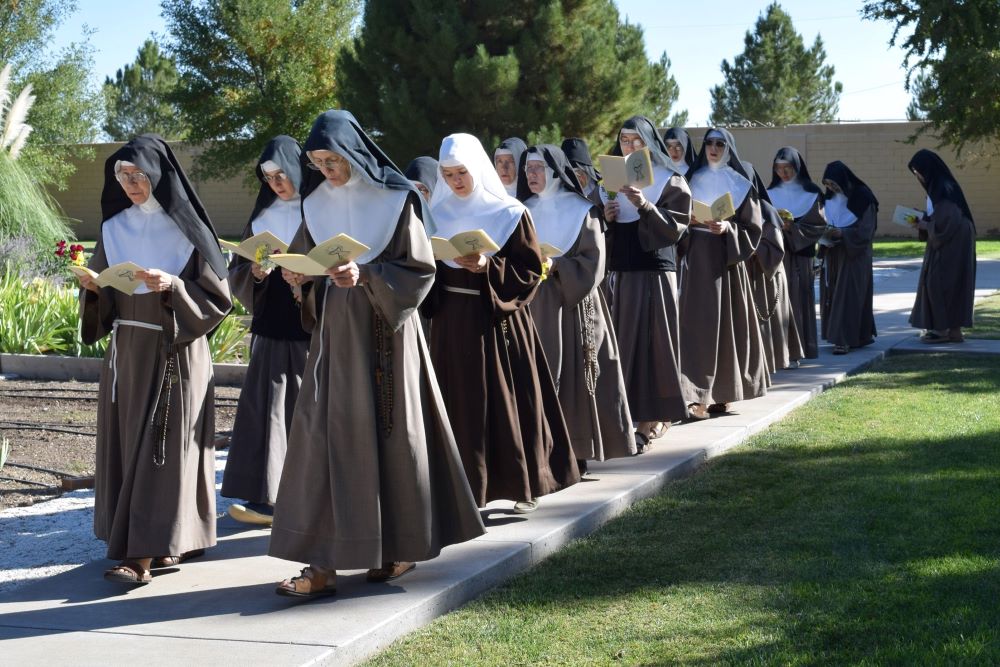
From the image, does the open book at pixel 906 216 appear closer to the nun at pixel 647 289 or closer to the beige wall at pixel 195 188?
the nun at pixel 647 289

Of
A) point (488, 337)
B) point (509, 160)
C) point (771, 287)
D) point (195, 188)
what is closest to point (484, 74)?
point (771, 287)

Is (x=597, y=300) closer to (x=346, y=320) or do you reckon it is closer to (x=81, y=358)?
(x=346, y=320)

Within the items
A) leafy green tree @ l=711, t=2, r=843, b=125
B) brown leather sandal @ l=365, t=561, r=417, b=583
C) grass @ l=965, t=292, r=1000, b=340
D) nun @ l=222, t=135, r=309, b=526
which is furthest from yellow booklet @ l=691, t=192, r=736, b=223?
leafy green tree @ l=711, t=2, r=843, b=125

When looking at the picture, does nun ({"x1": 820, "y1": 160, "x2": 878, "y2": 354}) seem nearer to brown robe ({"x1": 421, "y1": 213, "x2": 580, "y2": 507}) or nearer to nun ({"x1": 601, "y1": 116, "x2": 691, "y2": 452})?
nun ({"x1": 601, "y1": 116, "x2": 691, "y2": 452})

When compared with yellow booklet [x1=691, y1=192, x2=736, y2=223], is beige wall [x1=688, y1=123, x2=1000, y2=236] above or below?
above

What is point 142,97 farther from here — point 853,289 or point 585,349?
point 585,349

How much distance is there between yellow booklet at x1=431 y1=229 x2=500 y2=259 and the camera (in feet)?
18.7

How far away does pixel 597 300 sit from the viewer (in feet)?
25.3

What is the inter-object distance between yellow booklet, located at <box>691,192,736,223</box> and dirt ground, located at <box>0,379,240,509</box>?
3636 millimetres

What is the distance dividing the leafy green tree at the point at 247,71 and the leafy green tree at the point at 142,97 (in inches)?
1009

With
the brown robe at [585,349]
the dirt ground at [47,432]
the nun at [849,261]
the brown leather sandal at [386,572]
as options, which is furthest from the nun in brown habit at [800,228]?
the brown leather sandal at [386,572]

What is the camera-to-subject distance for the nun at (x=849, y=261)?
538 inches

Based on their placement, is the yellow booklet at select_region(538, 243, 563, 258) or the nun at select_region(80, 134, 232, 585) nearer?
the nun at select_region(80, 134, 232, 585)

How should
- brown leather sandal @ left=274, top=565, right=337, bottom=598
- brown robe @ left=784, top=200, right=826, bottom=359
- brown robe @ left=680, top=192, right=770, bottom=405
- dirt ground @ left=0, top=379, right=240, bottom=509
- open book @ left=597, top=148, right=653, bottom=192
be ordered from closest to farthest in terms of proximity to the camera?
brown leather sandal @ left=274, top=565, right=337, bottom=598, open book @ left=597, top=148, right=653, bottom=192, dirt ground @ left=0, top=379, right=240, bottom=509, brown robe @ left=680, top=192, right=770, bottom=405, brown robe @ left=784, top=200, right=826, bottom=359
